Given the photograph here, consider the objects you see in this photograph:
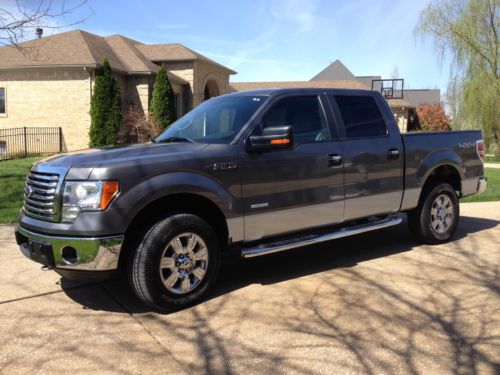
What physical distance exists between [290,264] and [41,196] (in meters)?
2.87

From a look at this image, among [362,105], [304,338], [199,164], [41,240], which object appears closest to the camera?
[304,338]

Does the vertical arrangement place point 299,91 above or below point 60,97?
below

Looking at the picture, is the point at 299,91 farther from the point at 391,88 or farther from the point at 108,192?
the point at 391,88

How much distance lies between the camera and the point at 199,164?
172 inches

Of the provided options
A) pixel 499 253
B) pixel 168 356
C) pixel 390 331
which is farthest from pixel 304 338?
pixel 499 253

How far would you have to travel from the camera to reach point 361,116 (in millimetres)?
5809

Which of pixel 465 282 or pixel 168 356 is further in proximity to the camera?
pixel 465 282

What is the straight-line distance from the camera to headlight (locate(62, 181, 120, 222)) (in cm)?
389

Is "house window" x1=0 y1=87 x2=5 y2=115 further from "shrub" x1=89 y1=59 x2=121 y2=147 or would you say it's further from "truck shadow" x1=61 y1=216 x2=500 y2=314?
"truck shadow" x1=61 y1=216 x2=500 y2=314

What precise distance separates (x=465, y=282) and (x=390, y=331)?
1.64m

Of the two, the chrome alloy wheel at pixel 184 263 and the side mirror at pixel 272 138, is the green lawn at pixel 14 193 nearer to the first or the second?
the chrome alloy wheel at pixel 184 263

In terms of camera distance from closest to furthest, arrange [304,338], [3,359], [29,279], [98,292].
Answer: [3,359] < [304,338] < [98,292] < [29,279]

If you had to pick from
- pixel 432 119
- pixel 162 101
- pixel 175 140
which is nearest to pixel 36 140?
pixel 162 101

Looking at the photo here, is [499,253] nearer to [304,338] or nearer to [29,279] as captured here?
[304,338]
